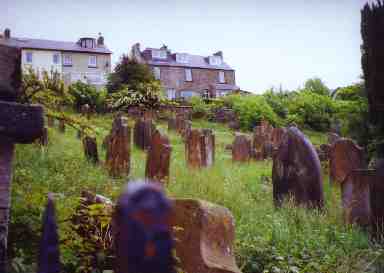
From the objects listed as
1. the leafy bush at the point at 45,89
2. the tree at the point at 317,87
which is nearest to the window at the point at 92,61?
the tree at the point at 317,87

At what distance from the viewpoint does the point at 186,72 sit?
165ft

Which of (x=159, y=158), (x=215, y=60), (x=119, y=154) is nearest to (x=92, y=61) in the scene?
(x=215, y=60)

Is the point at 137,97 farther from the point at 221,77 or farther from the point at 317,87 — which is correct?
the point at 221,77

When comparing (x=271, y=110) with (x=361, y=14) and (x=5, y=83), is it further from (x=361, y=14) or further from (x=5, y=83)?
(x=5, y=83)

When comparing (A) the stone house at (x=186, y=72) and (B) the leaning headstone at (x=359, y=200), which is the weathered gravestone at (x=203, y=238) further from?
(A) the stone house at (x=186, y=72)

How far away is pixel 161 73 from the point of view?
161ft

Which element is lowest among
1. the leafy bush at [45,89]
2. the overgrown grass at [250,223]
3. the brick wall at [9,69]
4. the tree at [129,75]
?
the overgrown grass at [250,223]

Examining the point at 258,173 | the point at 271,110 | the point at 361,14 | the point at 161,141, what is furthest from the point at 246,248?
the point at 271,110

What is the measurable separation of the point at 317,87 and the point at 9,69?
45.7m

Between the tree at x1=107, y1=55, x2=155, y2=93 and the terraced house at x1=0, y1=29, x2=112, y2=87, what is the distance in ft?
43.2

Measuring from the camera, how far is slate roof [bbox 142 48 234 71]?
48.9 meters

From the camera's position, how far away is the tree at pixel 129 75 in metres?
31.9

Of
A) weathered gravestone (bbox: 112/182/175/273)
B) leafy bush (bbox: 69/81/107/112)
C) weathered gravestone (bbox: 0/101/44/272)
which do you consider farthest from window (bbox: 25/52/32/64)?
weathered gravestone (bbox: 112/182/175/273)

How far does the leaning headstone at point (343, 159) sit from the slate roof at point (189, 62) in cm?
3984
